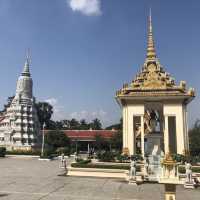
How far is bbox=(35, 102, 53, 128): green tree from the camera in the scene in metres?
94.3

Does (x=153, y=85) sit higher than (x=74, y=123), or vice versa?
(x=74, y=123)

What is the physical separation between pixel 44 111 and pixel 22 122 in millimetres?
31605

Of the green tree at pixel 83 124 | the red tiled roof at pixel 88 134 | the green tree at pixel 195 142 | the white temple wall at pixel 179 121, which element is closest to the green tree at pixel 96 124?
the green tree at pixel 83 124

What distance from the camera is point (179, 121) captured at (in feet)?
94.1

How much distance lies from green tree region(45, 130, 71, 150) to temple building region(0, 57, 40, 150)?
136 inches

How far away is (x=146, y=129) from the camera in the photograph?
1296 inches

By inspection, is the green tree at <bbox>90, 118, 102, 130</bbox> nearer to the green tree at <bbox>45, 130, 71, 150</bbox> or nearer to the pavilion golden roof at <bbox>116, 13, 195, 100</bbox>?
the green tree at <bbox>45, 130, 71, 150</bbox>

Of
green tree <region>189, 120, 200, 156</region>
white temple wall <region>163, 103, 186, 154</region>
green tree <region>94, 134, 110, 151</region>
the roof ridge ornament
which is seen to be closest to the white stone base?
white temple wall <region>163, 103, 186, 154</region>

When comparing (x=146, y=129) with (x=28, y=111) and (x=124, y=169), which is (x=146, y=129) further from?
(x=28, y=111)

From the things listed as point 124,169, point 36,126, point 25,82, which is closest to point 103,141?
point 36,126

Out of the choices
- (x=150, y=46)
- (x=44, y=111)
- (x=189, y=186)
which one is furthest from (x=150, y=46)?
(x=44, y=111)

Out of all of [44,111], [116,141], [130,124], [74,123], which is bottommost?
[116,141]

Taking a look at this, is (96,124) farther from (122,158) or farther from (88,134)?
(122,158)

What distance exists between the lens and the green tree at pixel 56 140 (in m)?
62.8
